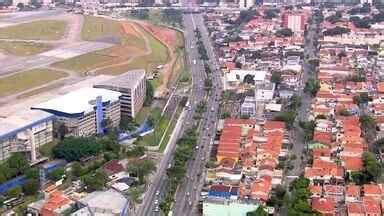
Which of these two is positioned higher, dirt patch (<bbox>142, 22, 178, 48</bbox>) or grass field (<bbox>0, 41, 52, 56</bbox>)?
dirt patch (<bbox>142, 22, 178, 48</bbox>)

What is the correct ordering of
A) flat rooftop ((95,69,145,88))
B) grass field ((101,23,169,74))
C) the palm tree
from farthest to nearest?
1. grass field ((101,23,169,74))
2. flat rooftop ((95,69,145,88))
3. the palm tree

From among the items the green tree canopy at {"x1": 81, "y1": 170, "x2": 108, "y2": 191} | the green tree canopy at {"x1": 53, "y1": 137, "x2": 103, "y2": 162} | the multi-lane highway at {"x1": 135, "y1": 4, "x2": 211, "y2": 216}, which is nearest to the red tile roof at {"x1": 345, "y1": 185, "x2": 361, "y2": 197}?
the multi-lane highway at {"x1": 135, "y1": 4, "x2": 211, "y2": 216}

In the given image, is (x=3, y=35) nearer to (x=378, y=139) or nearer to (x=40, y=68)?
(x=40, y=68)

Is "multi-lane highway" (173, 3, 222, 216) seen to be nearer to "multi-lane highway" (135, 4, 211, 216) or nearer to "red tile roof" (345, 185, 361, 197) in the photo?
"multi-lane highway" (135, 4, 211, 216)

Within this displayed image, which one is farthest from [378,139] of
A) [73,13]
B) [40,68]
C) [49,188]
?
[73,13]

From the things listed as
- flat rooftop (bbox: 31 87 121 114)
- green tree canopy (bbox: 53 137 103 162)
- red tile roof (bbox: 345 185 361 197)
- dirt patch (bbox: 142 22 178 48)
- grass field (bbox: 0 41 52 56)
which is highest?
dirt patch (bbox: 142 22 178 48)

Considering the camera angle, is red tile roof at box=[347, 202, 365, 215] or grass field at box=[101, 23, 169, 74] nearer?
red tile roof at box=[347, 202, 365, 215]

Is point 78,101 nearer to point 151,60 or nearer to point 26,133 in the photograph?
point 26,133
